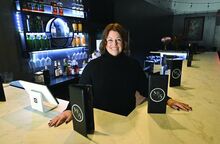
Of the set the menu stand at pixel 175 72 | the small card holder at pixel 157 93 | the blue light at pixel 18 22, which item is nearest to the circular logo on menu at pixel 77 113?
the small card holder at pixel 157 93

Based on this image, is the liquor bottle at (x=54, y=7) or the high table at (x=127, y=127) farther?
the liquor bottle at (x=54, y=7)

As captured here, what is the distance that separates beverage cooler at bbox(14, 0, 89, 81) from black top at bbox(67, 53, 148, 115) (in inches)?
53.0

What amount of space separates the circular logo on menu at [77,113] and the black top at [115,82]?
61cm

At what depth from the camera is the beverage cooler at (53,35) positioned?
7.54ft

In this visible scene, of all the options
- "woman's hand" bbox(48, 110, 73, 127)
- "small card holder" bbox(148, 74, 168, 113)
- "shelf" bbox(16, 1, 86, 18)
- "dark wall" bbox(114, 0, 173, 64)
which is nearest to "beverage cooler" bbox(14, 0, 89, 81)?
"shelf" bbox(16, 1, 86, 18)

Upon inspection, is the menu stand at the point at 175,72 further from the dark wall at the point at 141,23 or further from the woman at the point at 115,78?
the dark wall at the point at 141,23

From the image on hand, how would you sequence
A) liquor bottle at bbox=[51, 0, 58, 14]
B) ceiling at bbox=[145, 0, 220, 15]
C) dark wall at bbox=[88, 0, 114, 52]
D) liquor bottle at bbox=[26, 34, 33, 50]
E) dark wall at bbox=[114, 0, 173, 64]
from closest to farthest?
1. liquor bottle at bbox=[26, 34, 33, 50]
2. liquor bottle at bbox=[51, 0, 58, 14]
3. dark wall at bbox=[88, 0, 114, 52]
4. dark wall at bbox=[114, 0, 173, 64]
5. ceiling at bbox=[145, 0, 220, 15]

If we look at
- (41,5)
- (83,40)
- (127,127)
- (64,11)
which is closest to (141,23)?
(83,40)

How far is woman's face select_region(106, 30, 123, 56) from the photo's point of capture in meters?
1.51

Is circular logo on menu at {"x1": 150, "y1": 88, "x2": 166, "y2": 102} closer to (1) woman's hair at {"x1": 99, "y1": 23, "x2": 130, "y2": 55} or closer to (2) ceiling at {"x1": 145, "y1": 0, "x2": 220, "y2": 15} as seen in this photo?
(1) woman's hair at {"x1": 99, "y1": 23, "x2": 130, "y2": 55}

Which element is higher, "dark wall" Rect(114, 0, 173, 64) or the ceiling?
the ceiling

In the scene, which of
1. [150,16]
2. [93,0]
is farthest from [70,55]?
[150,16]

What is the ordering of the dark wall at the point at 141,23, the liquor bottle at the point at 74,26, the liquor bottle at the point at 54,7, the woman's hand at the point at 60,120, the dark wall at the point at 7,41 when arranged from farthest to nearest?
the dark wall at the point at 141,23
the liquor bottle at the point at 74,26
the liquor bottle at the point at 54,7
the dark wall at the point at 7,41
the woman's hand at the point at 60,120

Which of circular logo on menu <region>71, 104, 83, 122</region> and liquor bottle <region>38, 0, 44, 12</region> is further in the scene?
liquor bottle <region>38, 0, 44, 12</region>
